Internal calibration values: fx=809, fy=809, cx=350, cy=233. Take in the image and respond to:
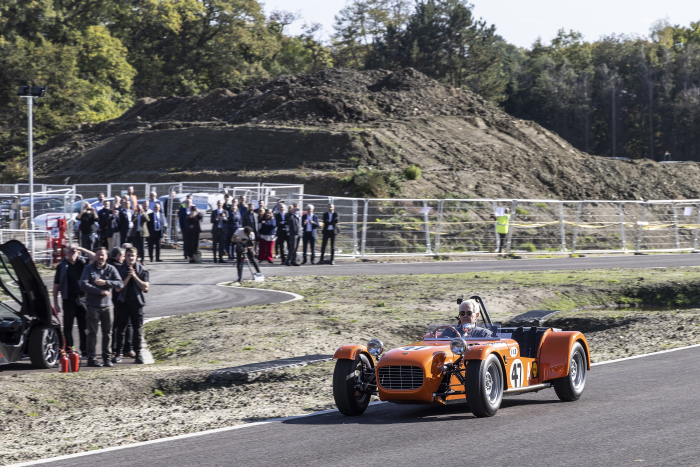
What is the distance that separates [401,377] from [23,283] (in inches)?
272

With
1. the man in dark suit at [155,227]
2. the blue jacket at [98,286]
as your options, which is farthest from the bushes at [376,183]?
the blue jacket at [98,286]

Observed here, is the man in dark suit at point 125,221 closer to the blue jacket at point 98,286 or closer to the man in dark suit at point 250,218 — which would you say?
the man in dark suit at point 250,218

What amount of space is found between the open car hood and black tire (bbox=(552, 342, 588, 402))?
25.6 feet

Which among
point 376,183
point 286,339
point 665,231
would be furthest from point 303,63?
point 286,339

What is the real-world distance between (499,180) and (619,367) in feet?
120

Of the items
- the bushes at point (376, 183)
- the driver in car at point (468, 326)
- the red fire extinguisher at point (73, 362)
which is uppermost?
the bushes at point (376, 183)

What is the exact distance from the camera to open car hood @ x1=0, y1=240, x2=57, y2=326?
39.7ft

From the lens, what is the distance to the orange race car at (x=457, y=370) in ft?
27.0

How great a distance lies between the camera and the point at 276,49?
93375 mm

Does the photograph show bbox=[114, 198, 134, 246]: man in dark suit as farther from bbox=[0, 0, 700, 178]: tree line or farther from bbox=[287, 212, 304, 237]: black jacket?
bbox=[0, 0, 700, 178]: tree line

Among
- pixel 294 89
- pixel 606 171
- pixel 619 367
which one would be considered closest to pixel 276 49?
pixel 294 89

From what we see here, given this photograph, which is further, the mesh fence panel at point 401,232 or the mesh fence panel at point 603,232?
the mesh fence panel at point 603,232

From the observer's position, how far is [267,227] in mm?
27703

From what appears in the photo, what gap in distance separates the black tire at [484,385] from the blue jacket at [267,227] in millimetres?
19716
